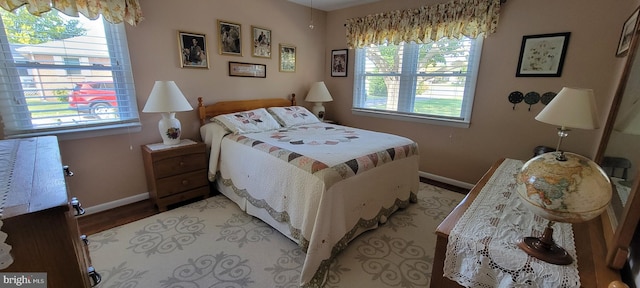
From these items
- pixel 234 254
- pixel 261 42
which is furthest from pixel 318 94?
pixel 234 254

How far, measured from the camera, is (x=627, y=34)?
6.07ft

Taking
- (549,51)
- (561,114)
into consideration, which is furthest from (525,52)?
(561,114)

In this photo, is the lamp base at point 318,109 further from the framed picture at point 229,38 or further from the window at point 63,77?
the window at point 63,77

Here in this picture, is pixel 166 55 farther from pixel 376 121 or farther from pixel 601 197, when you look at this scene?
pixel 601 197

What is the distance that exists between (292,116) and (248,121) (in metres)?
0.64

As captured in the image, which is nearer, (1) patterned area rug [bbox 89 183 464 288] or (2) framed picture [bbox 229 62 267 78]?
(1) patterned area rug [bbox 89 183 464 288]

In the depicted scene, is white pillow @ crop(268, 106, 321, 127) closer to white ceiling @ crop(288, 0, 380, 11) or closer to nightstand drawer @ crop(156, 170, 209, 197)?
nightstand drawer @ crop(156, 170, 209, 197)

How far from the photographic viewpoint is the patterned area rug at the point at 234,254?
1704 mm

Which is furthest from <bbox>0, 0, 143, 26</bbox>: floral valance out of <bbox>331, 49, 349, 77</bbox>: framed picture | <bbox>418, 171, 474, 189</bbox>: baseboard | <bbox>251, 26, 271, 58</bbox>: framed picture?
<bbox>418, 171, 474, 189</bbox>: baseboard

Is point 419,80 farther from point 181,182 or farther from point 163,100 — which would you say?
point 181,182

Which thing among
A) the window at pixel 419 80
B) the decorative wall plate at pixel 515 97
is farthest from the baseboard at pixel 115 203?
the decorative wall plate at pixel 515 97

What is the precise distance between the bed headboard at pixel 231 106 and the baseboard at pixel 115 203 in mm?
975

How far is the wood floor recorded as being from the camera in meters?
2.24

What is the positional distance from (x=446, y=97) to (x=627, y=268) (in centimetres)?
254
